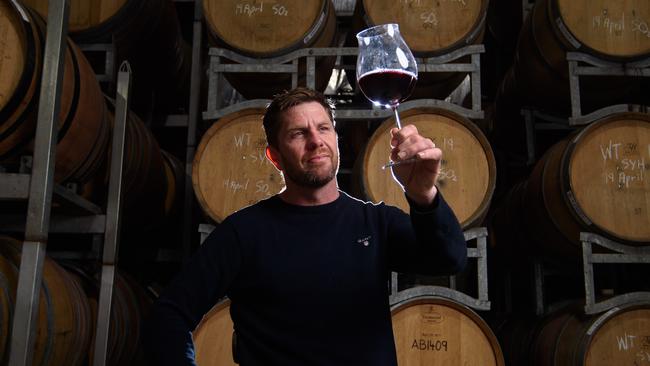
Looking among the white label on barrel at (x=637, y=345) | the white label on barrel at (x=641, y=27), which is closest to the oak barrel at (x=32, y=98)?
the white label on barrel at (x=637, y=345)

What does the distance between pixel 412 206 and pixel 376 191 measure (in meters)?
1.74

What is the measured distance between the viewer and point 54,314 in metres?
2.39

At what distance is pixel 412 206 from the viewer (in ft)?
4.56

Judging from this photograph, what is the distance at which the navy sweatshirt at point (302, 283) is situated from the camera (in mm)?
1391

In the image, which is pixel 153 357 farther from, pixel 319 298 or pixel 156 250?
pixel 156 250

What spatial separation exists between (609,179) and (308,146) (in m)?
2.23

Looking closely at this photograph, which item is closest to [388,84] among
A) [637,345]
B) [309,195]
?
[309,195]

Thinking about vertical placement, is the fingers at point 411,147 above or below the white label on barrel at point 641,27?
below

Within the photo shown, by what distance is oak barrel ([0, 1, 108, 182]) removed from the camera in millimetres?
2275

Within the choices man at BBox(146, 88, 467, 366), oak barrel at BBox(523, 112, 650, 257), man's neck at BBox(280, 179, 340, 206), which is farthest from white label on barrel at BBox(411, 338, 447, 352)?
man's neck at BBox(280, 179, 340, 206)

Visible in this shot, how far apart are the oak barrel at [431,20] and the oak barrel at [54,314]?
2.07 meters

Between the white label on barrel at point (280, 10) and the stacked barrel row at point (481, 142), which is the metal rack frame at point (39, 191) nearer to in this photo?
the stacked barrel row at point (481, 142)

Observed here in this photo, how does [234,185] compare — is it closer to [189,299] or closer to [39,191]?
[39,191]

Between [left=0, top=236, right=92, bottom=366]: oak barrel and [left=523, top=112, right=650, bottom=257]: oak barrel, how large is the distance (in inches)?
95.6
